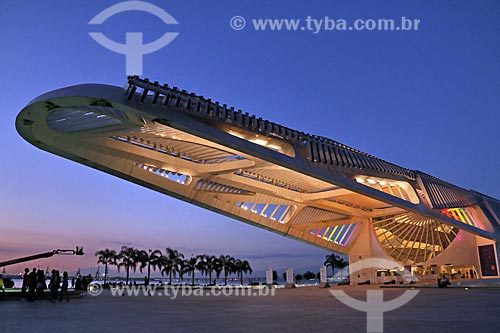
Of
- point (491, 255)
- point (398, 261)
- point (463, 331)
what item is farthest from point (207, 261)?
point (463, 331)

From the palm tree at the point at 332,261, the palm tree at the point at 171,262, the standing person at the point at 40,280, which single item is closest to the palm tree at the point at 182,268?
the palm tree at the point at 171,262

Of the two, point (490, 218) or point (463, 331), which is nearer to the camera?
point (463, 331)

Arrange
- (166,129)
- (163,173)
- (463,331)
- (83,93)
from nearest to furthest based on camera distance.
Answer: (463,331) → (83,93) → (166,129) → (163,173)

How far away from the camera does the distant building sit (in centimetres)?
1816

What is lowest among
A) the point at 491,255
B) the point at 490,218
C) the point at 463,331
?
the point at 463,331

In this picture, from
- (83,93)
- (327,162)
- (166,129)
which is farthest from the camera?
(327,162)

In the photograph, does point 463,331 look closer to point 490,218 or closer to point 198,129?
point 198,129

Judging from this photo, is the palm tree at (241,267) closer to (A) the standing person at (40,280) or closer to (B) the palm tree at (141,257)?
(B) the palm tree at (141,257)

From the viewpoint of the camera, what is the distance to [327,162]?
24578 mm

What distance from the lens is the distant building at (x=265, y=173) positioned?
18.2 m

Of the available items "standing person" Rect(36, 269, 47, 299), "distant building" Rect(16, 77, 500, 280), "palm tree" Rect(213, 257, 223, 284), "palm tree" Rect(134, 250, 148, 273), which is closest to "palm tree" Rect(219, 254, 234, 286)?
"palm tree" Rect(213, 257, 223, 284)

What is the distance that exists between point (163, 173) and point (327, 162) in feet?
32.8

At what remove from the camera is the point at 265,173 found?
3052 centimetres

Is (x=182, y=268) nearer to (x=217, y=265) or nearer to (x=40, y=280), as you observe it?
(x=217, y=265)
